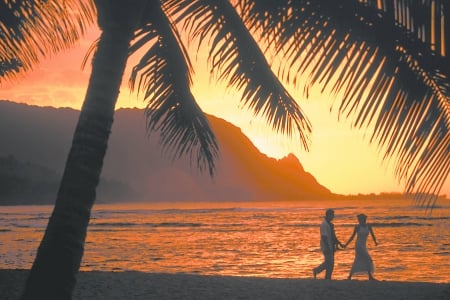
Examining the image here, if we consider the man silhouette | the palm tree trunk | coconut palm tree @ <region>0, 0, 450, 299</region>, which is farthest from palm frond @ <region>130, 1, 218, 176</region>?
the man silhouette

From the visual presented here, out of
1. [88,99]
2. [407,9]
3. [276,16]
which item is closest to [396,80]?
[407,9]

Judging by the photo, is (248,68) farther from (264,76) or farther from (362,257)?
(362,257)

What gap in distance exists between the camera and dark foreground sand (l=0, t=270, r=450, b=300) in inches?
388

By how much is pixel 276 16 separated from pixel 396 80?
743mm

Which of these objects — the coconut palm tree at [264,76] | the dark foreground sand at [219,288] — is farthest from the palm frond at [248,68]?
the dark foreground sand at [219,288]

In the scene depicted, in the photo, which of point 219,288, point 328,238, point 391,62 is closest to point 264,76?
point 391,62

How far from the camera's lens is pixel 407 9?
2.97 meters

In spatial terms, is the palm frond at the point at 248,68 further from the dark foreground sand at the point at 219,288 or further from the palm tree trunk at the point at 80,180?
the dark foreground sand at the point at 219,288

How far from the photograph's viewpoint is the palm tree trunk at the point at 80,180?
4.43m

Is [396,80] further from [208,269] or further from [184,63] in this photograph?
[208,269]

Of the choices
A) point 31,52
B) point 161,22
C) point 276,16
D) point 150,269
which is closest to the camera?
point 276,16

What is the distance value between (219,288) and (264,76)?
5.31 meters

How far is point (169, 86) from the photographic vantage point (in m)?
6.96

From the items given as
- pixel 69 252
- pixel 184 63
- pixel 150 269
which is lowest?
pixel 150 269
